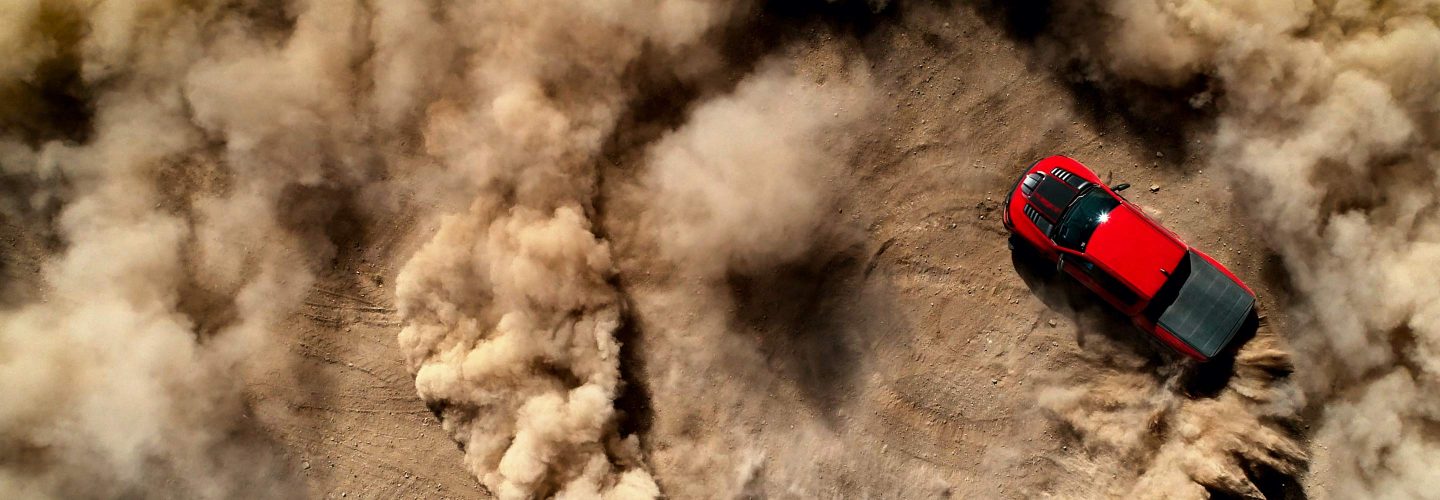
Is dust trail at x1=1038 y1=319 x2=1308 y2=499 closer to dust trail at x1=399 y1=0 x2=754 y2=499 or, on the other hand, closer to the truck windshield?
the truck windshield

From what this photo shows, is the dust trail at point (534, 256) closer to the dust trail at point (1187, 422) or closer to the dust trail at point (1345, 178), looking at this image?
the dust trail at point (1187, 422)

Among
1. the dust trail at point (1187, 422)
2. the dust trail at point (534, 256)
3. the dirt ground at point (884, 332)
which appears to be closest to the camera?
the dust trail at point (534, 256)

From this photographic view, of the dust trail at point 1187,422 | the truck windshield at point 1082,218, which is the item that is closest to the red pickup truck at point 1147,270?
the truck windshield at point 1082,218

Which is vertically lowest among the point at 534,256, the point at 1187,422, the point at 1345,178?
the point at 1187,422

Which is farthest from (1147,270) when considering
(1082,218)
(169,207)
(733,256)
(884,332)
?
(169,207)

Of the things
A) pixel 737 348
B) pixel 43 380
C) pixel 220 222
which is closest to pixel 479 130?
pixel 220 222

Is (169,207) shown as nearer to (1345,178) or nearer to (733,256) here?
(733,256)
